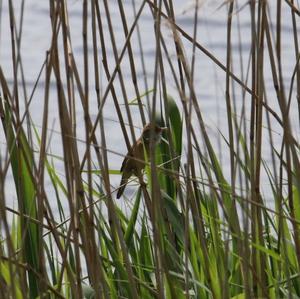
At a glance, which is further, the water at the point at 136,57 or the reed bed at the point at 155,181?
the water at the point at 136,57

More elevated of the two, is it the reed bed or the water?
the water

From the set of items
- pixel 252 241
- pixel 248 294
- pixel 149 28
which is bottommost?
pixel 248 294

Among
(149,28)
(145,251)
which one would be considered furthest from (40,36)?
(145,251)

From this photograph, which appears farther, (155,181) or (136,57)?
(136,57)

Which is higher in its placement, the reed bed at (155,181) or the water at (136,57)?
the water at (136,57)

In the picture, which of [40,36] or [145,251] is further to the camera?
[40,36]

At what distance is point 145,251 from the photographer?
241 cm

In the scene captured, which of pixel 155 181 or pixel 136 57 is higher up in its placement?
pixel 136 57

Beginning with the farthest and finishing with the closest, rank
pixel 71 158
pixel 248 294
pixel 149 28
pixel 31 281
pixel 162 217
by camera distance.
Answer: pixel 149 28 → pixel 31 281 → pixel 162 217 → pixel 71 158 → pixel 248 294

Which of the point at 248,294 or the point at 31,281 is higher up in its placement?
the point at 31,281

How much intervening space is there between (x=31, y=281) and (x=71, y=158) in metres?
0.47

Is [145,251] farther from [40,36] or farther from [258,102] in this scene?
[40,36]

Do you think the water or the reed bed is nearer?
the reed bed

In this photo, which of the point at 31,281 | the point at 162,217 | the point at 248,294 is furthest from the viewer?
the point at 31,281
